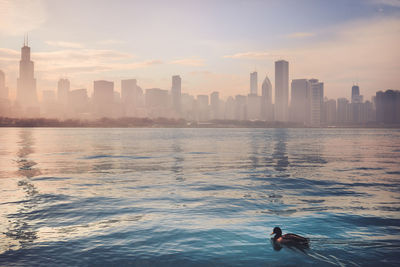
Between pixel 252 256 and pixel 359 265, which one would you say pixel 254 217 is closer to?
pixel 252 256

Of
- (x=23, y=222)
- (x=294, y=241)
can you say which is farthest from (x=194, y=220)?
(x=23, y=222)

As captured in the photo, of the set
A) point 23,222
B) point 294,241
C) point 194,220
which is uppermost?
point 294,241

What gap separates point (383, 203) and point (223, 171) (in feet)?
66.0

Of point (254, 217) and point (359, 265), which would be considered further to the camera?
point (254, 217)

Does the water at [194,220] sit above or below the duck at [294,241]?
below

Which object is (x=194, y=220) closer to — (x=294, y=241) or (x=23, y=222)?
(x=294, y=241)

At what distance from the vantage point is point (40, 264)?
12.5 meters

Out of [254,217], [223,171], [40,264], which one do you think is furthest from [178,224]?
[223,171]

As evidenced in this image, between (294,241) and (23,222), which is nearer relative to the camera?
(294,241)

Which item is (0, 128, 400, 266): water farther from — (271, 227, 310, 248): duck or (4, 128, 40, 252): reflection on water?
(271, 227, 310, 248): duck

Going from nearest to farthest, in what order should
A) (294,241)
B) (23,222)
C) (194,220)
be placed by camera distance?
(294,241)
(23,222)
(194,220)

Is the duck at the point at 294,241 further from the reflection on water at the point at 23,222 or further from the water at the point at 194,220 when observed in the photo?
the reflection on water at the point at 23,222

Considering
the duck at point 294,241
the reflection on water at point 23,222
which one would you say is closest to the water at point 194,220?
the reflection on water at point 23,222

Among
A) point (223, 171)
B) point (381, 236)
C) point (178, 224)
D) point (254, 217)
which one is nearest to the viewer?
point (381, 236)
